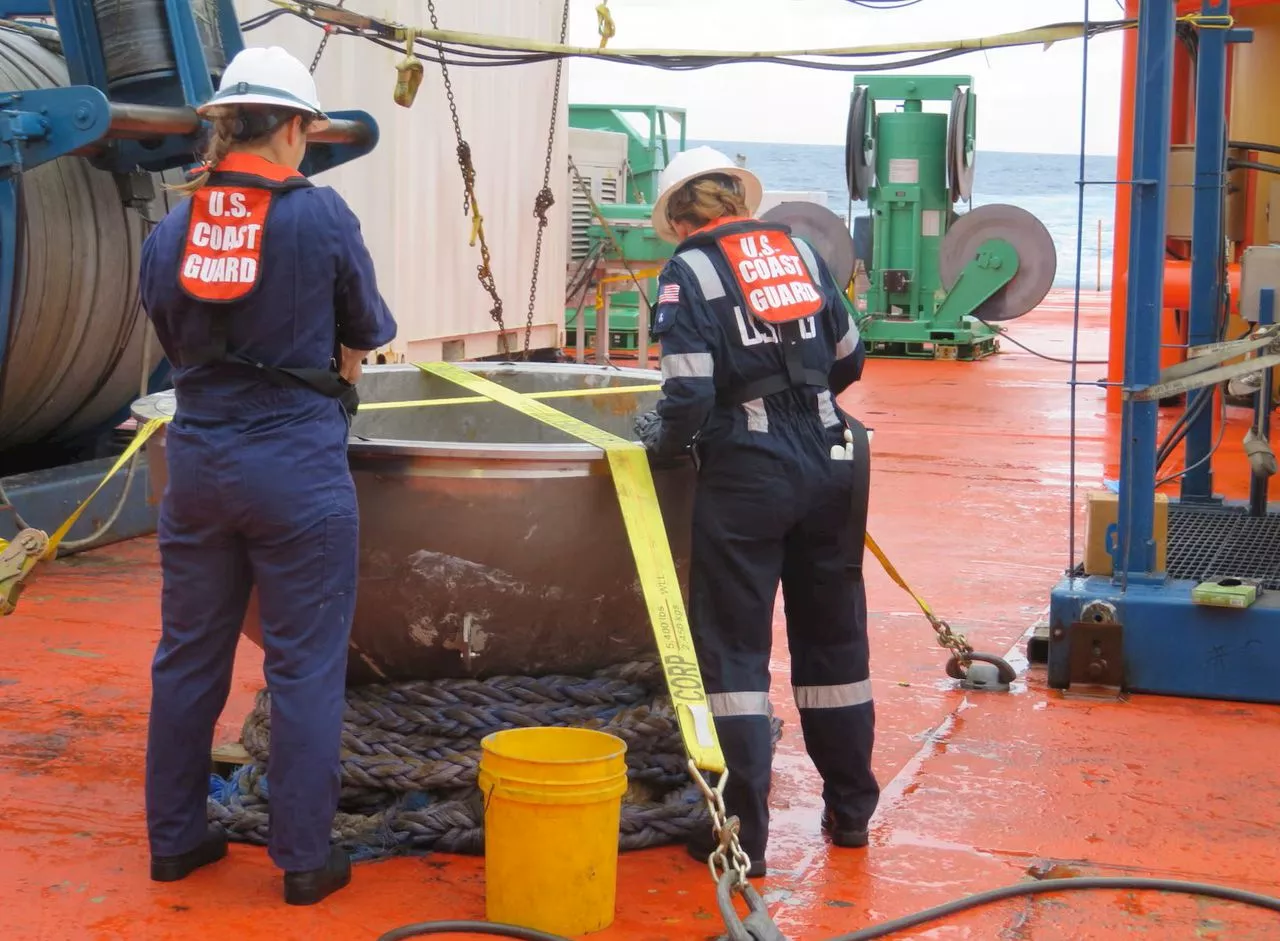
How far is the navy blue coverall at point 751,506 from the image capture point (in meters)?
3.75

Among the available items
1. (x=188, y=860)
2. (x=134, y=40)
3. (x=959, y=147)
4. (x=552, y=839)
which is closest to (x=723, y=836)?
(x=552, y=839)

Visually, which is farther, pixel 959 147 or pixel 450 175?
pixel 959 147

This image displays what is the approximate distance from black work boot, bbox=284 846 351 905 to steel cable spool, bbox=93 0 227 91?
4.02 m

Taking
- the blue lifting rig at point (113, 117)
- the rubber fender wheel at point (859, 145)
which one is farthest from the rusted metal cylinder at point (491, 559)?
the rubber fender wheel at point (859, 145)

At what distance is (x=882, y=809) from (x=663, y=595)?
100 centimetres

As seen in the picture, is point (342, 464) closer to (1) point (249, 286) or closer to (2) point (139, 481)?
(1) point (249, 286)

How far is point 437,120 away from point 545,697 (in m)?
6.42

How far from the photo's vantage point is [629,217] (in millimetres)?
14008

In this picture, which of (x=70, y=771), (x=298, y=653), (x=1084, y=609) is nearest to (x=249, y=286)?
(x=298, y=653)

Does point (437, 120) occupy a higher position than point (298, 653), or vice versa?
point (437, 120)

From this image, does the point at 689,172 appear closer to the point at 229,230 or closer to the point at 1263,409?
the point at 229,230

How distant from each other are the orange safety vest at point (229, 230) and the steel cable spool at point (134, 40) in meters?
3.29

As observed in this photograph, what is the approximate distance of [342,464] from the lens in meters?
3.60

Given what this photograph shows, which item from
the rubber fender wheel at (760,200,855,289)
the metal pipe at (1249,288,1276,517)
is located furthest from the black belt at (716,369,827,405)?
the rubber fender wheel at (760,200,855,289)
